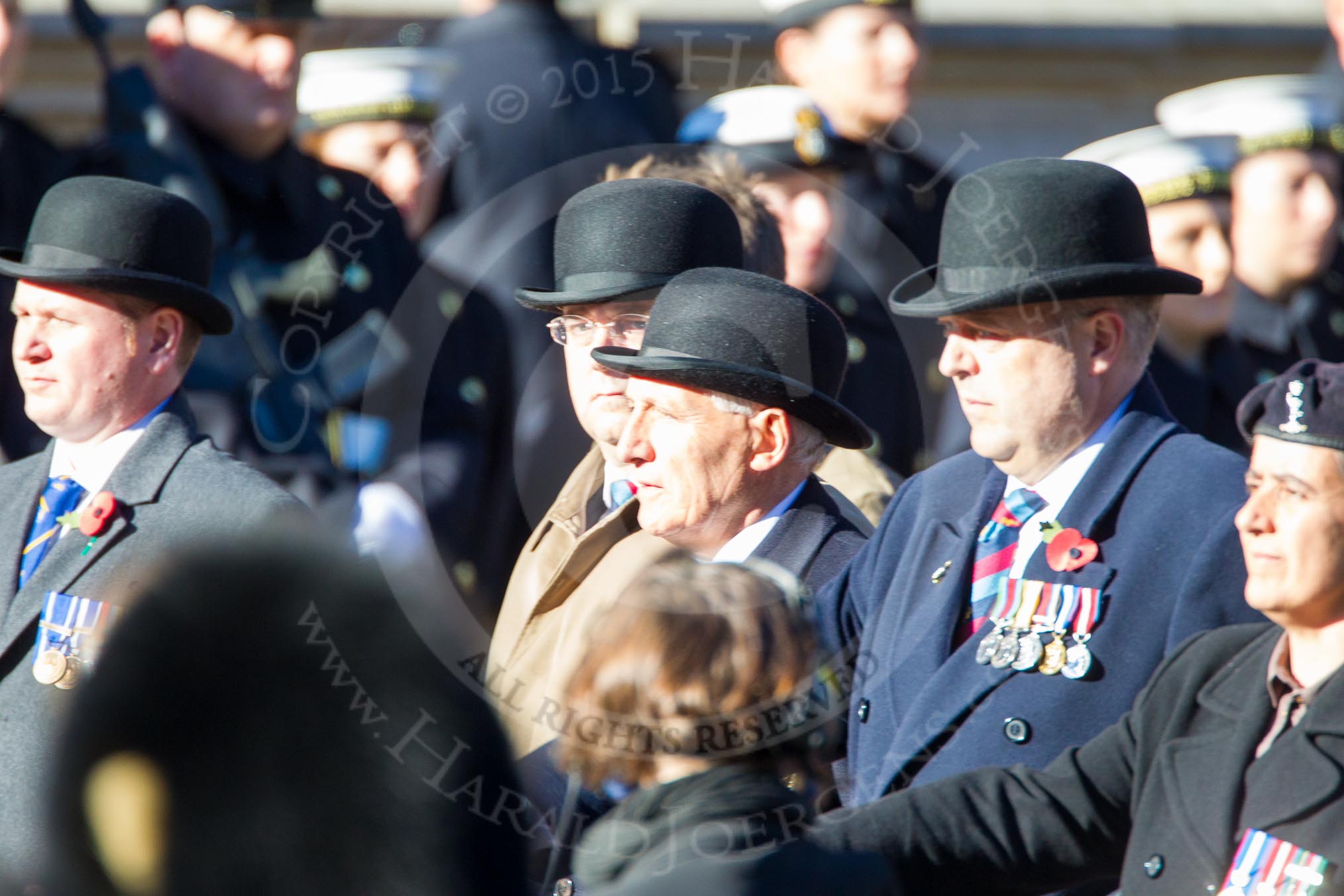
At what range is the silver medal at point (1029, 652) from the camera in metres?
3.17

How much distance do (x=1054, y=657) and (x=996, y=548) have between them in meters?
0.29

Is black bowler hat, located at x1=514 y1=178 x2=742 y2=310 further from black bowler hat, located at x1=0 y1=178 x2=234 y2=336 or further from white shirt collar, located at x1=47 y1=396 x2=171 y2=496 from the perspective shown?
white shirt collar, located at x1=47 y1=396 x2=171 y2=496

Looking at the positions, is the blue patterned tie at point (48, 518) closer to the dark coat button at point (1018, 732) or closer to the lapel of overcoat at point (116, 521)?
the lapel of overcoat at point (116, 521)

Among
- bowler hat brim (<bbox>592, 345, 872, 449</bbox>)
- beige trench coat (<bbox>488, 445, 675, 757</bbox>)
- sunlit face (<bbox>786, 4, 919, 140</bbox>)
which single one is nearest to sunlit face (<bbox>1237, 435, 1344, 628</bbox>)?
bowler hat brim (<bbox>592, 345, 872, 449</bbox>)

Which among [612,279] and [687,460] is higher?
[612,279]

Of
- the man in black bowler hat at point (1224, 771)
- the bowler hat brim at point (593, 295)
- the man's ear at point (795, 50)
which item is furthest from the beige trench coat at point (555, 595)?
the man's ear at point (795, 50)

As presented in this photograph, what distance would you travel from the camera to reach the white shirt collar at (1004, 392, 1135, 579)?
3324 mm

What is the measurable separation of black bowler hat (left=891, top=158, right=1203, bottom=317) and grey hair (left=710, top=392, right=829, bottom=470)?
0.30 meters

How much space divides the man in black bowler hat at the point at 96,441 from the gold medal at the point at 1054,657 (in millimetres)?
1507

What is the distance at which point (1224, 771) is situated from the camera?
2.61 meters

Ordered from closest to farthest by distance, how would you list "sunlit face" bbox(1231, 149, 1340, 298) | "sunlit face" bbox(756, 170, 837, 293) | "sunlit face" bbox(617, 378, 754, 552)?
"sunlit face" bbox(617, 378, 754, 552), "sunlit face" bbox(756, 170, 837, 293), "sunlit face" bbox(1231, 149, 1340, 298)

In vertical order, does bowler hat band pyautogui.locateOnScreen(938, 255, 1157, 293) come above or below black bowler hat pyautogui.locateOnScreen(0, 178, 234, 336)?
above

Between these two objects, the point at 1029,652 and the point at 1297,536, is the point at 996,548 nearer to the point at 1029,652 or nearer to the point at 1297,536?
the point at 1029,652

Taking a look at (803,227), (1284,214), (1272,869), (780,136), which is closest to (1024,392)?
(1272,869)
